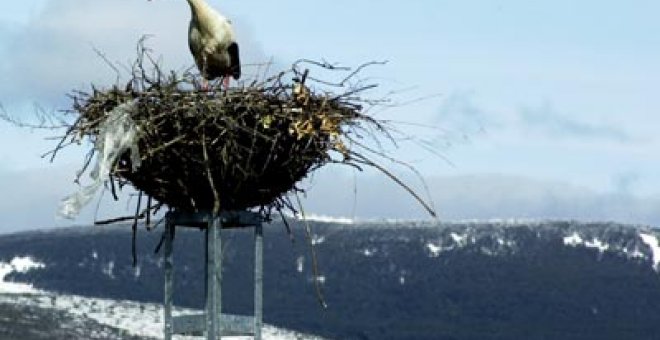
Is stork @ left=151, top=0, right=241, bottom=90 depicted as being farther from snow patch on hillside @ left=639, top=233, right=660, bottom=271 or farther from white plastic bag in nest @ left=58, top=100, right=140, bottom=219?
snow patch on hillside @ left=639, top=233, right=660, bottom=271

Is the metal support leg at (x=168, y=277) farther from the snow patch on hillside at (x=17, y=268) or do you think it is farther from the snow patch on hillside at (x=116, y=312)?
the snow patch on hillside at (x=17, y=268)

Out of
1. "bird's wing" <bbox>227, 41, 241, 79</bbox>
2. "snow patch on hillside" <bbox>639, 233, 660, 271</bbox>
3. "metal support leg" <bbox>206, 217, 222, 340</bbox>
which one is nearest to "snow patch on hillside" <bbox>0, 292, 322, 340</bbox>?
"bird's wing" <bbox>227, 41, 241, 79</bbox>

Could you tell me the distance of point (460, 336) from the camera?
107 meters

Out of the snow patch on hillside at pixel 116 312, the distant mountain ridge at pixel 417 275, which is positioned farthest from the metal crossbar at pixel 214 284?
the distant mountain ridge at pixel 417 275

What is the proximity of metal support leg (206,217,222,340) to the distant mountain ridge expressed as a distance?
77.0m

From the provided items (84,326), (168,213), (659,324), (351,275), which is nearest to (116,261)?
(351,275)

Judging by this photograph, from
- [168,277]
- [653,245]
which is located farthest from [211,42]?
[653,245]

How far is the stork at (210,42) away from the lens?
13.4 m

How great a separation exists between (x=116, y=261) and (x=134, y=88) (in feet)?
316

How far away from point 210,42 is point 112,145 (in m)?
1.21

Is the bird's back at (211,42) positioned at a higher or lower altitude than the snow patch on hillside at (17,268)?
lower

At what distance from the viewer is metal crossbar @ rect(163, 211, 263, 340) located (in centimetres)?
1287

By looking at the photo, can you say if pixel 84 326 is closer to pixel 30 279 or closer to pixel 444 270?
pixel 30 279

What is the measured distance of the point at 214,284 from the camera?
12.9 m
